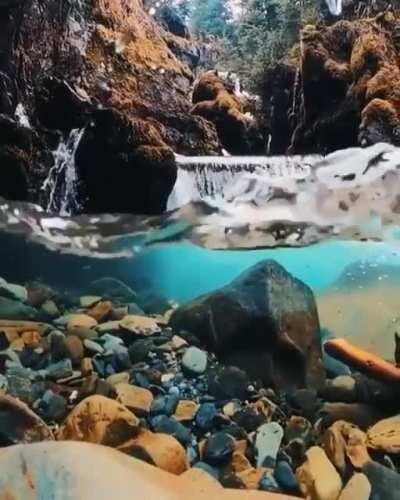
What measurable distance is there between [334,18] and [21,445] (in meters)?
1.74

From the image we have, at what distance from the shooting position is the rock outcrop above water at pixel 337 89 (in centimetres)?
237

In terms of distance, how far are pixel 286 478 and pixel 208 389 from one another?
0.35m

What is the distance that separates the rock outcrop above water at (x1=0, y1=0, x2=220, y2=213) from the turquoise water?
0.66ft

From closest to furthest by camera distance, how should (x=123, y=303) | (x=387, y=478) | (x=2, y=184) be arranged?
(x=387, y=478) → (x=123, y=303) → (x=2, y=184)

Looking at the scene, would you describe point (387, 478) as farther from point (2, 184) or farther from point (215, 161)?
point (2, 184)

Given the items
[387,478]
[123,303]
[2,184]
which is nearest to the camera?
[387,478]

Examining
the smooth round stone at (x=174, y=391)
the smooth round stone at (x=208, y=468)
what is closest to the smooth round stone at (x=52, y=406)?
the smooth round stone at (x=174, y=391)

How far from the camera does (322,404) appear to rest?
2.12 meters

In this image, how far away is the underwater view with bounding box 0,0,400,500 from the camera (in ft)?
6.73

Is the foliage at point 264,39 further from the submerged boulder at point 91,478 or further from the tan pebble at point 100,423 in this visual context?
the submerged boulder at point 91,478

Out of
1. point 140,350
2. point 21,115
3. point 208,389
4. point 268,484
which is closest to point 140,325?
point 140,350

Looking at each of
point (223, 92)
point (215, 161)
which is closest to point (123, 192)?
point (215, 161)

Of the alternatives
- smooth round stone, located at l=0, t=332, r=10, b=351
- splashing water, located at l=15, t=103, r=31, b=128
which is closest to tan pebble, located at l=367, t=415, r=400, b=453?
smooth round stone, located at l=0, t=332, r=10, b=351

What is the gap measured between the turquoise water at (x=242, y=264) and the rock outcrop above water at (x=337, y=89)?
0.36 meters
